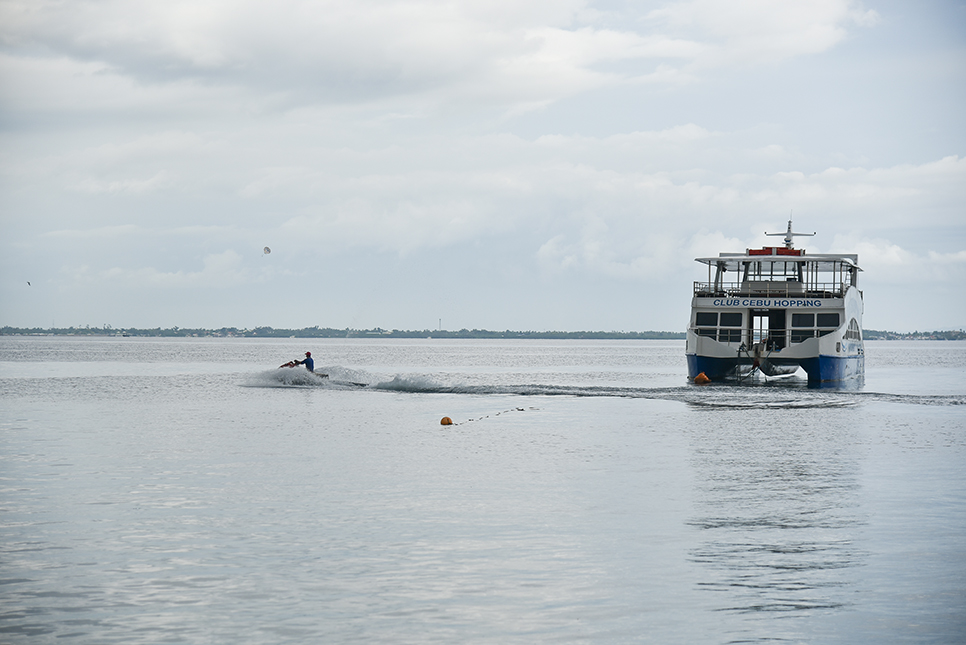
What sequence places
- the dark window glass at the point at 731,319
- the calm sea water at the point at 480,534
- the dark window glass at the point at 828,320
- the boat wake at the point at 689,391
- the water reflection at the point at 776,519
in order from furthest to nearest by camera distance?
the dark window glass at the point at 731,319 → the dark window glass at the point at 828,320 → the boat wake at the point at 689,391 → the water reflection at the point at 776,519 → the calm sea water at the point at 480,534

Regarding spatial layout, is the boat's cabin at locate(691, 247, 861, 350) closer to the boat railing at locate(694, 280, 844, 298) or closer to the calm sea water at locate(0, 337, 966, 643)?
the boat railing at locate(694, 280, 844, 298)

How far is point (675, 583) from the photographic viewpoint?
1120cm

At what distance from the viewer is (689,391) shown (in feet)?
Result: 160

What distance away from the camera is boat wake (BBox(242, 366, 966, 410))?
139 ft

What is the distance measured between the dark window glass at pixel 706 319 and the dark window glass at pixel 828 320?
4986 mm

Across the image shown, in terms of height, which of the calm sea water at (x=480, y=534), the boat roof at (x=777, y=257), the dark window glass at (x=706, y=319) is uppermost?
the boat roof at (x=777, y=257)

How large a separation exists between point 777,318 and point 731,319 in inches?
111

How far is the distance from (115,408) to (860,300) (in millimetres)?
40884

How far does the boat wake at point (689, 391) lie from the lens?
139ft

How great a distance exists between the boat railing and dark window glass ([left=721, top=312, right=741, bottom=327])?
1010 mm

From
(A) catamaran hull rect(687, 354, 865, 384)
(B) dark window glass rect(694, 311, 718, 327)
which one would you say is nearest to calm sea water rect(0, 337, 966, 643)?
(A) catamaran hull rect(687, 354, 865, 384)

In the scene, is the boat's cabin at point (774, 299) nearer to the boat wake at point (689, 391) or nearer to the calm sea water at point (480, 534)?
the boat wake at point (689, 391)

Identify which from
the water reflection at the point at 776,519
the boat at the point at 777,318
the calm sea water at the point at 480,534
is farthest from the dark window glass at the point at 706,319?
the water reflection at the point at 776,519

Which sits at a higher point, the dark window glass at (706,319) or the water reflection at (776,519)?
the dark window glass at (706,319)
